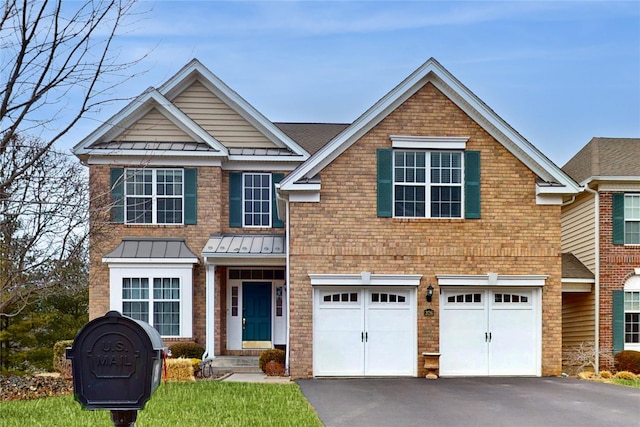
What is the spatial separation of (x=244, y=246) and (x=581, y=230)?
10.1 meters

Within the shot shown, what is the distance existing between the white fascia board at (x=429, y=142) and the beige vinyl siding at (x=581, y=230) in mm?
6476

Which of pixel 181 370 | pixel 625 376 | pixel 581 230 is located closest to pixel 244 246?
pixel 181 370

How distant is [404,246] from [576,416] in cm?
715

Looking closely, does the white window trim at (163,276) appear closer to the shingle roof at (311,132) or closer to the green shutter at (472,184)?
the shingle roof at (311,132)

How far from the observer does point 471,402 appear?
14.9 metres

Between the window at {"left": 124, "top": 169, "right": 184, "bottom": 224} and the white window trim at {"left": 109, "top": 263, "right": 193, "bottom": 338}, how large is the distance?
1.40m

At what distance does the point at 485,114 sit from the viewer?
65.0ft

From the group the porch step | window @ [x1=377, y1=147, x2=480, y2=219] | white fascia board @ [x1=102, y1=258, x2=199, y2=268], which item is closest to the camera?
window @ [x1=377, y1=147, x2=480, y2=219]

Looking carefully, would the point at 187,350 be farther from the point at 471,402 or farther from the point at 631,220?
the point at 631,220

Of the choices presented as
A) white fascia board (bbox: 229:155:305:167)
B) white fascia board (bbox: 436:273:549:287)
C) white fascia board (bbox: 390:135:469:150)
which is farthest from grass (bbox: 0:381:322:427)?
white fascia board (bbox: 229:155:305:167)

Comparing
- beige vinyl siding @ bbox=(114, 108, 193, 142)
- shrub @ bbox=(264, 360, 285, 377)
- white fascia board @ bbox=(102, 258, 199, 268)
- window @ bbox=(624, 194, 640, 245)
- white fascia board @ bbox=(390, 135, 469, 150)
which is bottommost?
shrub @ bbox=(264, 360, 285, 377)

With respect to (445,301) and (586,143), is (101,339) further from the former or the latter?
(586,143)

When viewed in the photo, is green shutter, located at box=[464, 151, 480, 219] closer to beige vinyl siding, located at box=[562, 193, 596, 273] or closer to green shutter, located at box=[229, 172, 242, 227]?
beige vinyl siding, located at box=[562, 193, 596, 273]

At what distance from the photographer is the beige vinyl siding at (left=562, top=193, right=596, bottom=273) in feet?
80.4
